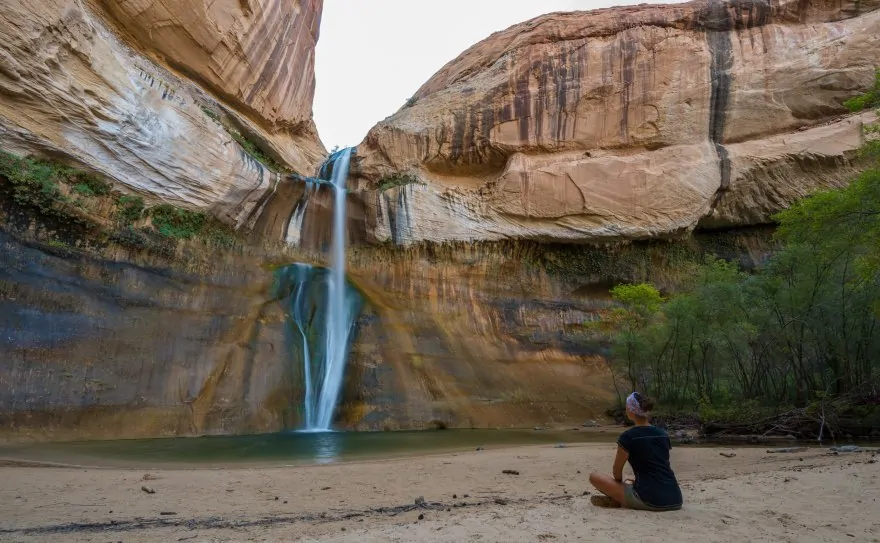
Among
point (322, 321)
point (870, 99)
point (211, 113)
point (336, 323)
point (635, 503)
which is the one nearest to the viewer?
point (635, 503)

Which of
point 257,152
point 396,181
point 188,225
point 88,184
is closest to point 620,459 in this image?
point 88,184

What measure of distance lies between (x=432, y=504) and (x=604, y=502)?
158cm

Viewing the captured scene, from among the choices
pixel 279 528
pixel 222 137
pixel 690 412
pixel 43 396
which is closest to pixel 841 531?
pixel 279 528

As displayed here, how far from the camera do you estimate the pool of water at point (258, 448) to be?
895 centimetres

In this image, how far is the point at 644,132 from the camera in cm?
2412

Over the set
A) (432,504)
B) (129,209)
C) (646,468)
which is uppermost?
(129,209)

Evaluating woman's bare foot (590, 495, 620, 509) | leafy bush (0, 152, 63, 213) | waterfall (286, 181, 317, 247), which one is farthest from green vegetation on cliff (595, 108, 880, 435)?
A: leafy bush (0, 152, 63, 213)

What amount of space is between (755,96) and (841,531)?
25.0 meters

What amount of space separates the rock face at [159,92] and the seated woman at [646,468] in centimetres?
1652

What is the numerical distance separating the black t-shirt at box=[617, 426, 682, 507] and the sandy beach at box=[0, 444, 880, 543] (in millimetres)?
132

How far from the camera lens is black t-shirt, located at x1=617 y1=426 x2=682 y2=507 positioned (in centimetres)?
390

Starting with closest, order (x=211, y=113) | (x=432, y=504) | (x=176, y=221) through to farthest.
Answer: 1. (x=432, y=504)
2. (x=176, y=221)
3. (x=211, y=113)

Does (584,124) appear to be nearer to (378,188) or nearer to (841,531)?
(378,188)

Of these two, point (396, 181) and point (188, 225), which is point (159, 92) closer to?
point (188, 225)
